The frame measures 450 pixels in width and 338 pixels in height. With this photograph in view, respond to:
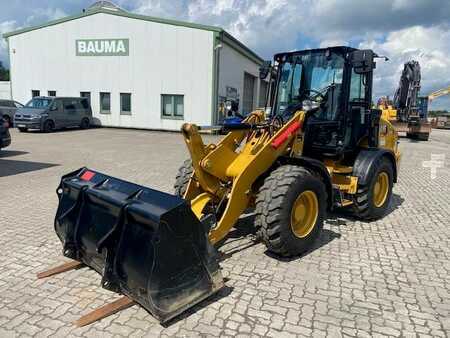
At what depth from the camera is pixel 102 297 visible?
3.75m

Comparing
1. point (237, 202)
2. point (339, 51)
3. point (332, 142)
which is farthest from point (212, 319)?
point (339, 51)

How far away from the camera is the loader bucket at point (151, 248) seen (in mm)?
3260

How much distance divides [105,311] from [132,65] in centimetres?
2157

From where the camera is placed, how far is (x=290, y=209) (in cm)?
439

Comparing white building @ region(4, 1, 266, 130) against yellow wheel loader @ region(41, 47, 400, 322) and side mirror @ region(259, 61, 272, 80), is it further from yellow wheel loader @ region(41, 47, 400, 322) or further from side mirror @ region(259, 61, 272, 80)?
yellow wheel loader @ region(41, 47, 400, 322)

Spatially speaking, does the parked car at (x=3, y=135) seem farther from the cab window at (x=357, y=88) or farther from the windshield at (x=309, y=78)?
the cab window at (x=357, y=88)

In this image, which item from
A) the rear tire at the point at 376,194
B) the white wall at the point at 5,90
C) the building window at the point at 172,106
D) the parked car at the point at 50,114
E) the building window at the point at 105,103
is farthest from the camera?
the white wall at the point at 5,90

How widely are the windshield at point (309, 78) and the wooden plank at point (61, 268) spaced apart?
3.48m

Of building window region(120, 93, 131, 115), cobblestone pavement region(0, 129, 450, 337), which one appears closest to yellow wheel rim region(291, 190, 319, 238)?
cobblestone pavement region(0, 129, 450, 337)

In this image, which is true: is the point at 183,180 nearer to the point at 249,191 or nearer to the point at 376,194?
the point at 249,191

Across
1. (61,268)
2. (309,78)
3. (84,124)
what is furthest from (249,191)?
(84,124)

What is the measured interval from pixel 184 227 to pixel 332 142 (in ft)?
11.2

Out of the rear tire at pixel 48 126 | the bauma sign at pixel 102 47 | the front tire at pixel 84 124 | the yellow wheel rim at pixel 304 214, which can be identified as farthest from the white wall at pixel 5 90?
the yellow wheel rim at pixel 304 214

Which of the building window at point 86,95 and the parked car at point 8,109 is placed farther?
the building window at point 86,95
